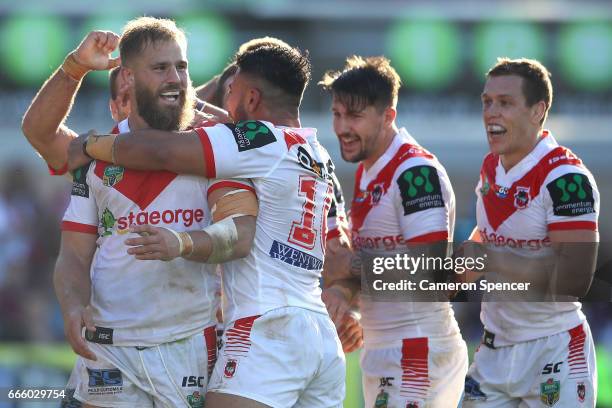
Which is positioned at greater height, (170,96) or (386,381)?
(170,96)

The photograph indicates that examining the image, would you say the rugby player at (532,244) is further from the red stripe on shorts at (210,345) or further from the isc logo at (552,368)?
the red stripe on shorts at (210,345)

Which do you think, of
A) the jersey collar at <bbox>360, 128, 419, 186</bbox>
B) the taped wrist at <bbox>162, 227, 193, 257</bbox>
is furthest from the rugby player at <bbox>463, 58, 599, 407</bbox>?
the taped wrist at <bbox>162, 227, 193, 257</bbox>

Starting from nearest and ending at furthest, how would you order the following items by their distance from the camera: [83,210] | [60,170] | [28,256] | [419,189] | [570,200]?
[83,210]
[60,170]
[570,200]
[419,189]
[28,256]

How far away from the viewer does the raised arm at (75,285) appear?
548 centimetres

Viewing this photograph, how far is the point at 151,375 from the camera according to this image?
5.62 meters

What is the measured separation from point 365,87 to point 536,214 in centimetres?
142

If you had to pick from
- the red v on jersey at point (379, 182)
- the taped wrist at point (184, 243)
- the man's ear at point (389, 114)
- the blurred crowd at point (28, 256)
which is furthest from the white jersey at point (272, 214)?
the blurred crowd at point (28, 256)

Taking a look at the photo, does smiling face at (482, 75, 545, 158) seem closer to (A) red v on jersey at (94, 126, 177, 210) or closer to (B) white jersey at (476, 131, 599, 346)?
(B) white jersey at (476, 131, 599, 346)

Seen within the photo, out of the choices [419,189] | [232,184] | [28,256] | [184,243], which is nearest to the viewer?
[184,243]

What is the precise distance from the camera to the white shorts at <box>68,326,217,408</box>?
5.62 metres

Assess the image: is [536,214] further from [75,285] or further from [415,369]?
[75,285]

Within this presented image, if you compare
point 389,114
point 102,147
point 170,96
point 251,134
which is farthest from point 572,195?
point 102,147

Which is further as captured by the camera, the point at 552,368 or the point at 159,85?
the point at 552,368

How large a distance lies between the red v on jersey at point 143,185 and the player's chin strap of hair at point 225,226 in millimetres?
304
